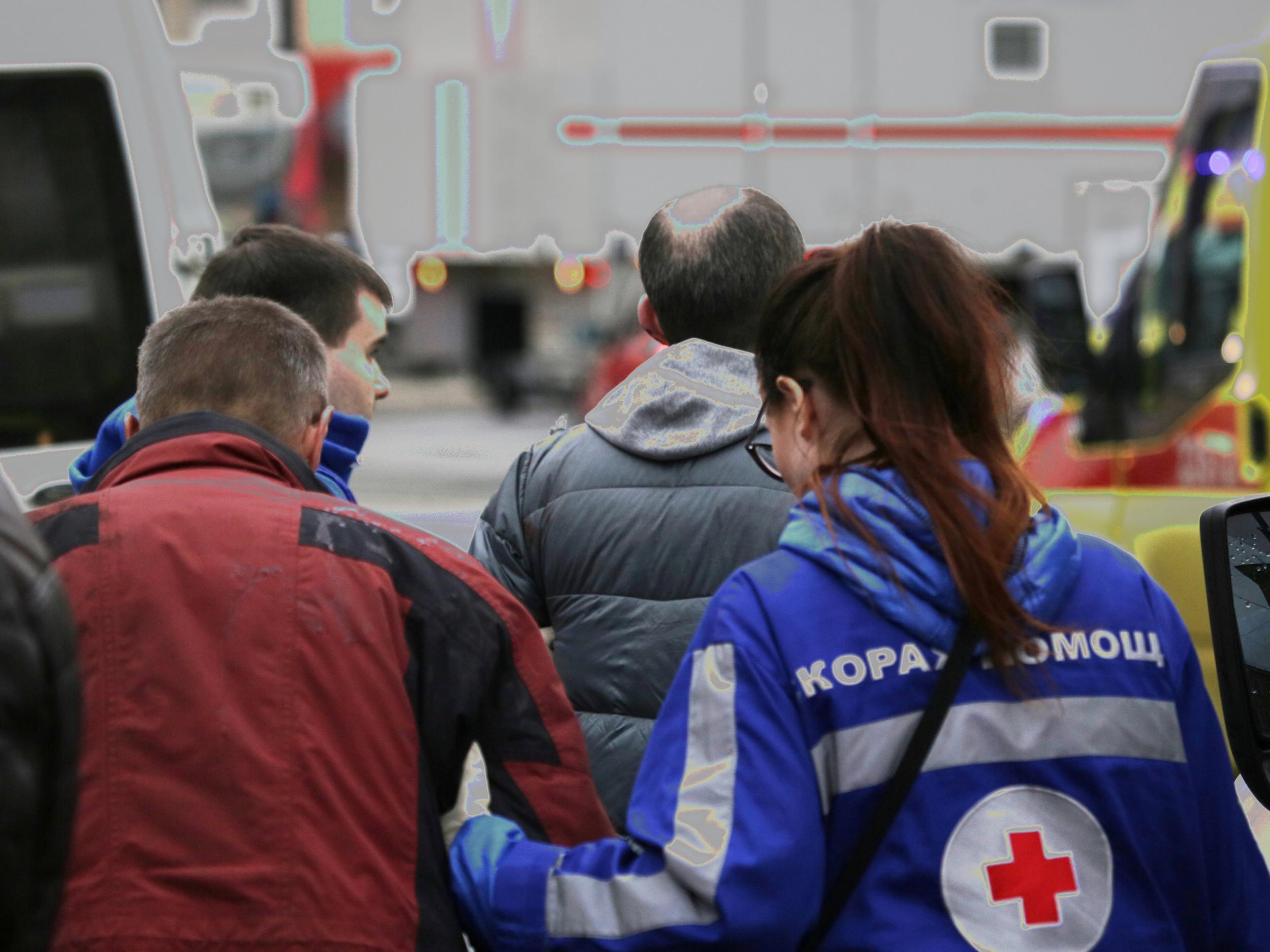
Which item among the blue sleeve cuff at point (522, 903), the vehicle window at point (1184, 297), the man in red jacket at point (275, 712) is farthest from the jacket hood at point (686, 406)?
the vehicle window at point (1184, 297)

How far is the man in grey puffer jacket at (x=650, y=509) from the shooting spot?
2.38 m

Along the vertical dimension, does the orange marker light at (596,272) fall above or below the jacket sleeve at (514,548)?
below

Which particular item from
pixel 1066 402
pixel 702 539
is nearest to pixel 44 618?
pixel 702 539

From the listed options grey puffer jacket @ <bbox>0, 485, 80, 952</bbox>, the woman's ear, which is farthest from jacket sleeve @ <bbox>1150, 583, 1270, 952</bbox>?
grey puffer jacket @ <bbox>0, 485, 80, 952</bbox>

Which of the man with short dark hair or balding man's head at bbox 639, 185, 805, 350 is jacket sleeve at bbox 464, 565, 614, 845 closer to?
balding man's head at bbox 639, 185, 805, 350

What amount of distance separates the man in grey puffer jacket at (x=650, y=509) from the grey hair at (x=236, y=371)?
1.59 feet

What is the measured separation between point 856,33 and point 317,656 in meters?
9.75

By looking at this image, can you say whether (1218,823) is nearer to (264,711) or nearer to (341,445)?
(264,711)

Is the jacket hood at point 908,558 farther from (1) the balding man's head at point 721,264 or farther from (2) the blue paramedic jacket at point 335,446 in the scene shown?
(2) the blue paramedic jacket at point 335,446

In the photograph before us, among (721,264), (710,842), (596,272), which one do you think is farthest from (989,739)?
(596,272)

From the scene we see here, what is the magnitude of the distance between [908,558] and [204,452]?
2.62 ft

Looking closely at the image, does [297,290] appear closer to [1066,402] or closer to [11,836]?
[11,836]

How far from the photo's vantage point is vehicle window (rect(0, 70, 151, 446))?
14.7 feet

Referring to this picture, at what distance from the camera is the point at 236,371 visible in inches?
78.5
